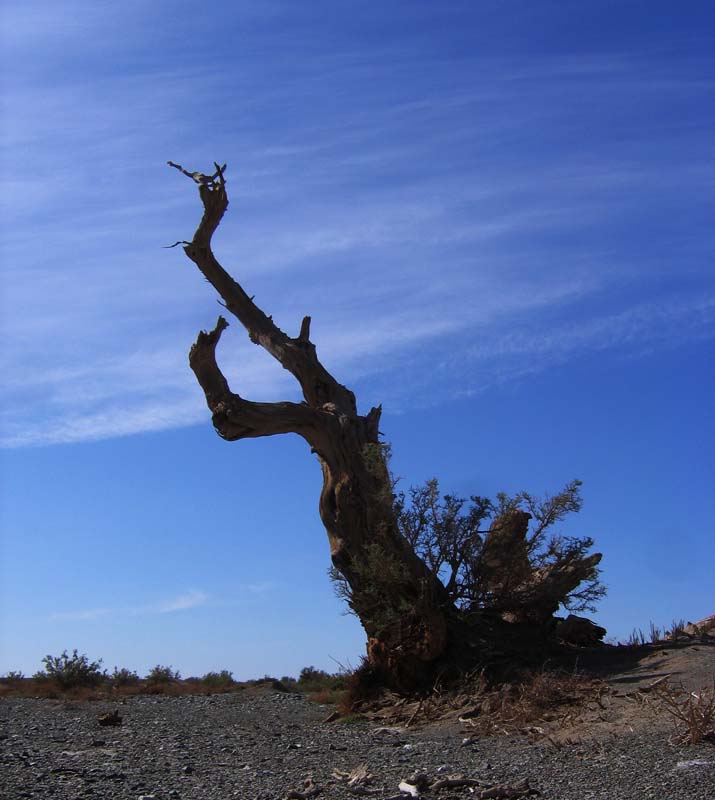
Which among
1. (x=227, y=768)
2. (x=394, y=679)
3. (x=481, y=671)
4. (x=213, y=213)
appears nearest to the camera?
(x=227, y=768)

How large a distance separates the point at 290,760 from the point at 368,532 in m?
5.32

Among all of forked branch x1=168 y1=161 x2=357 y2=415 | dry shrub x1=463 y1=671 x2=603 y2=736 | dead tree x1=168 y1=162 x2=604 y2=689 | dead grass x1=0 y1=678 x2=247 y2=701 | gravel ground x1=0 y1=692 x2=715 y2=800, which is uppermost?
forked branch x1=168 y1=161 x2=357 y2=415

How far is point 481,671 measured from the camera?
14266 mm

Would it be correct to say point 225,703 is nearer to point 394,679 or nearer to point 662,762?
point 394,679

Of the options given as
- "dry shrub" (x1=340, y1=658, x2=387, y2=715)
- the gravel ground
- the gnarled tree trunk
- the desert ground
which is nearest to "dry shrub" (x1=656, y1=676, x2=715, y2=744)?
the desert ground

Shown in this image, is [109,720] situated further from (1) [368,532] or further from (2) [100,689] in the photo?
(2) [100,689]

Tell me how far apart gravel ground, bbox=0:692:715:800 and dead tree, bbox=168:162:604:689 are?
160cm

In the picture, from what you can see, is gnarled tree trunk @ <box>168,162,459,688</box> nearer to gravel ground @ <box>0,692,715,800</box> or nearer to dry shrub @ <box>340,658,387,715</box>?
dry shrub @ <box>340,658,387,715</box>

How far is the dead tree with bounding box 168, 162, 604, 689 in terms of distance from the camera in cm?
1477

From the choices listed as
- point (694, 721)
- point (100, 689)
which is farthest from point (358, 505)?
point (100, 689)

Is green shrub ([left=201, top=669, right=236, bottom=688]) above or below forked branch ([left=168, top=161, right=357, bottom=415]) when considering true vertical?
below

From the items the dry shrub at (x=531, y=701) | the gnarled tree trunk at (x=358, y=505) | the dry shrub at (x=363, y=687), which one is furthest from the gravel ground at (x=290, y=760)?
the gnarled tree trunk at (x=358, y=505)

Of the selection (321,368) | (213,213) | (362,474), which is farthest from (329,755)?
(213,213)

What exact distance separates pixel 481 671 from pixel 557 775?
5745 mm
